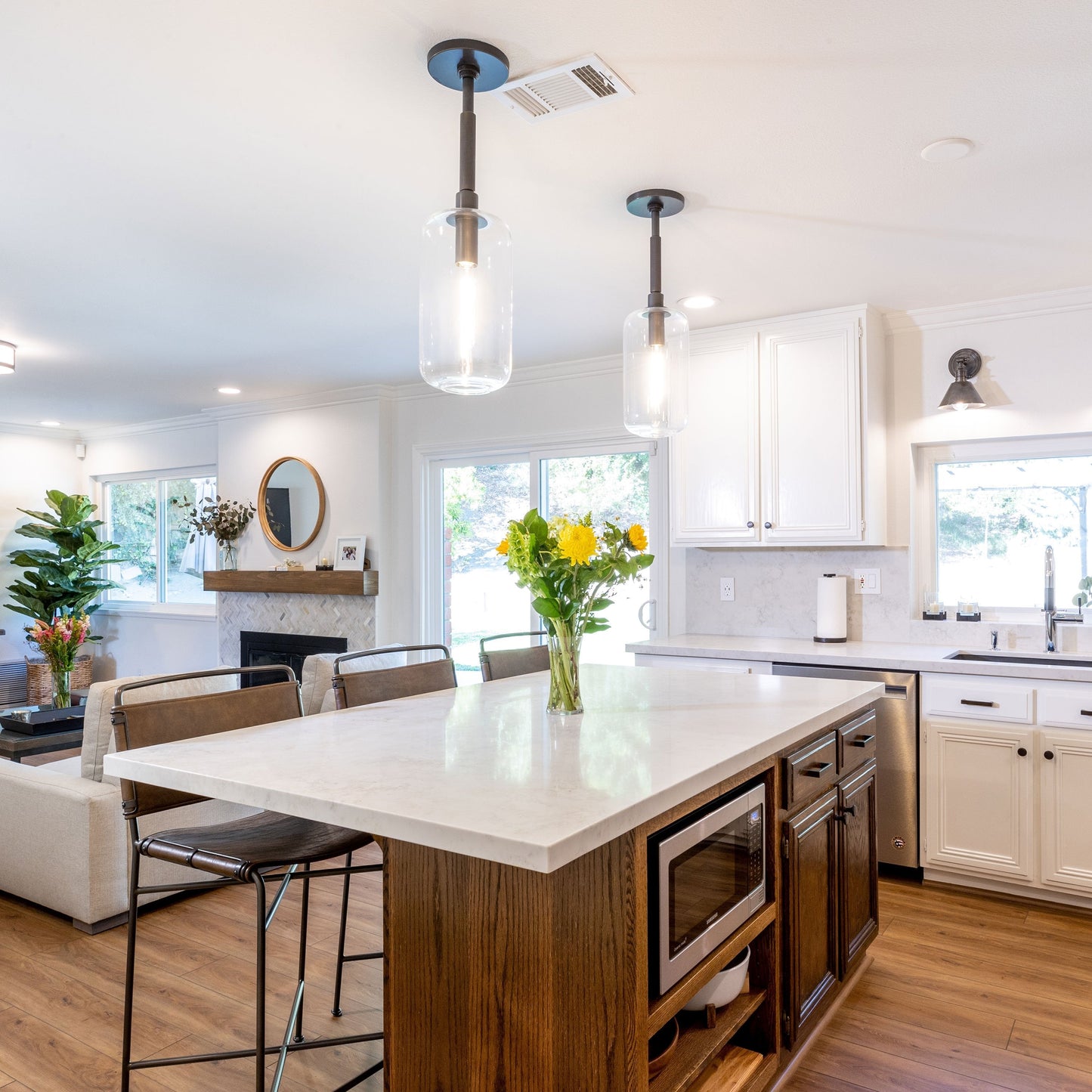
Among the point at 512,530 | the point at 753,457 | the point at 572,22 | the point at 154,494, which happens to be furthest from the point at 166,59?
the point at 154,494

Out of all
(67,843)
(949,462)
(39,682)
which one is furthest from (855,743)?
(39,682)

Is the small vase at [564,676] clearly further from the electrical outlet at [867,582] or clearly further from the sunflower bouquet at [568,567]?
the electrical outlet at [867,582]

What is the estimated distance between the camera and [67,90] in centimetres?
198

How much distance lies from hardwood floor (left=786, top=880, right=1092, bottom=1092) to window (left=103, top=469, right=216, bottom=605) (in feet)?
18.2

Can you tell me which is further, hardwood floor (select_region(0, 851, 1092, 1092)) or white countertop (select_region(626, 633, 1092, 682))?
white countertop (select_region(626, 633, 1092, 682))

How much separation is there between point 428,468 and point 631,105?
3.62 metres

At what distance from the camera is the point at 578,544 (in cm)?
190

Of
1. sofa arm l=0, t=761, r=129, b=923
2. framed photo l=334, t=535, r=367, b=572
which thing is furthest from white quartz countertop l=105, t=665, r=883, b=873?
framed photo l=334, t=535, r=367, b=572

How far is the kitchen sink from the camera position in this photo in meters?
3.39

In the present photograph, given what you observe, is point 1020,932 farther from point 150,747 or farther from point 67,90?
point 67,90

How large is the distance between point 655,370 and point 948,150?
3.08 ft

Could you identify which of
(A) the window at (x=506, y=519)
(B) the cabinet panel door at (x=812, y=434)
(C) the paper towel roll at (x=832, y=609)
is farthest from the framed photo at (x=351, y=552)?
(C) the paper towel roll at (x=832, y=609)

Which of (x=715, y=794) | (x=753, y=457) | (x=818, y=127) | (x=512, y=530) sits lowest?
(x=715, y=794)

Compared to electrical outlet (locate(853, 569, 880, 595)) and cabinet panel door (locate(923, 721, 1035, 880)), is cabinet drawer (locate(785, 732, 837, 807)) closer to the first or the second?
cabinet panel door (locate(923, 721, 1035, 880))
